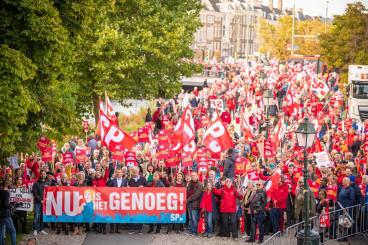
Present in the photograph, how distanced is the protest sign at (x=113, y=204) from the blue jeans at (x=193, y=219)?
0.18m

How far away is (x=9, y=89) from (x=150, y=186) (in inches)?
261

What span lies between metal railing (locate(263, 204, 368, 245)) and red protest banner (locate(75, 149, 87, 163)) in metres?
8.19

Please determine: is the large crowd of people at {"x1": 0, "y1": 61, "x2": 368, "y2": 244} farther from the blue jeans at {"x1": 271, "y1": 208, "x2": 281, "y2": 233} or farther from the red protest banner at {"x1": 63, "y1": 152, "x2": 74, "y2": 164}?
the red protest banner at {"x1": 63, "y1": 152, "x2": 74, "y2": 164}

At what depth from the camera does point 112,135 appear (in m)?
24.8

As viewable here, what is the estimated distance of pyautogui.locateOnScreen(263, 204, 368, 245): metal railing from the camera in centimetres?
2138

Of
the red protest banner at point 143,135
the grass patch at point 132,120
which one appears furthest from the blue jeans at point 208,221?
the grass patch at point 132,120

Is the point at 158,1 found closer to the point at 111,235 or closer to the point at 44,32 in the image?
the point at 111,235

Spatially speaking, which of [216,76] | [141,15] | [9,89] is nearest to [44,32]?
[9,89]

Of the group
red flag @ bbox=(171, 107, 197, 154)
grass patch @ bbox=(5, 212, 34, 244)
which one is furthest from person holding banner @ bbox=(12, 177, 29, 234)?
red flag @ bbox=(171, 107, 197, 154)

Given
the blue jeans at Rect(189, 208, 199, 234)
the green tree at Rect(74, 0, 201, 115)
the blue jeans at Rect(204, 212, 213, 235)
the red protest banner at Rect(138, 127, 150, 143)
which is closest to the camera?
the blue jeans at Rect(204, 212, 213, 235)

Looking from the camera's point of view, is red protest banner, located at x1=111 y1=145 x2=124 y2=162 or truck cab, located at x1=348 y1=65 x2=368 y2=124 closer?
red protest banner, located at x1=111 y1=145 x2=124 y2=162

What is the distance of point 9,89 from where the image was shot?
1791 cm

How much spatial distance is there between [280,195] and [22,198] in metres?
6.38

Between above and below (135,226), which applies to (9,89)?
above
